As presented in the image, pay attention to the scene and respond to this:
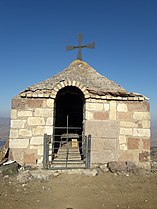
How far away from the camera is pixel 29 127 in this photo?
255 inches

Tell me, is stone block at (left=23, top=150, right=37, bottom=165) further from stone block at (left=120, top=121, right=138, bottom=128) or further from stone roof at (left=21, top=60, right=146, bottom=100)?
stone block at (left=120, top=121, right=138, bottom=128)

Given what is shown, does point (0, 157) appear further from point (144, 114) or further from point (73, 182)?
point (144, 114)

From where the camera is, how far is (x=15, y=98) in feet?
21.4

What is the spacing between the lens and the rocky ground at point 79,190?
162 inches

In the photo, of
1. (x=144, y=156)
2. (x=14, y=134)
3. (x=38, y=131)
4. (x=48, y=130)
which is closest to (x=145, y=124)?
(x=144, y=156)

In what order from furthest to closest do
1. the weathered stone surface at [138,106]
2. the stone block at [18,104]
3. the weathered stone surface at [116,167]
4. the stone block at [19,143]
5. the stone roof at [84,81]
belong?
the weathered stone surface at [138,106] → the stone roof at [84,81] → the stone block at [18,104] → the stone block at [19,143] → the weathered stone surface at [116,167]

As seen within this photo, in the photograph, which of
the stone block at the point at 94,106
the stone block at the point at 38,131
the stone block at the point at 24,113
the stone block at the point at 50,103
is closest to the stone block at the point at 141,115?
the stone block at the point at 94,106

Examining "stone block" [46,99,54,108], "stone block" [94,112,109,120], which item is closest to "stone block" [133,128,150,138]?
"stone block" [94,112,109,120]

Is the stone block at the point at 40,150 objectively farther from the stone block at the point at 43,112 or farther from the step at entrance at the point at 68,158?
the stone block at the point at 43,112

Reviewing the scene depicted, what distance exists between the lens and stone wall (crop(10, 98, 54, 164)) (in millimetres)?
6402

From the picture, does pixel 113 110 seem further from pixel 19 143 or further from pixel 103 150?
pixel 19 143

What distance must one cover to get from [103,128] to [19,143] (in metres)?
2.78

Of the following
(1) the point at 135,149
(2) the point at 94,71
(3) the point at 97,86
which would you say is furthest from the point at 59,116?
(1) the point at 135,149

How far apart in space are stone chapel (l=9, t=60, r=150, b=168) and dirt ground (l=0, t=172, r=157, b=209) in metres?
1.01
